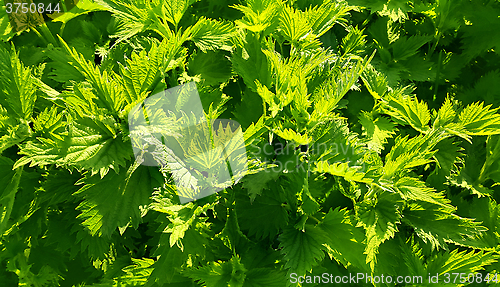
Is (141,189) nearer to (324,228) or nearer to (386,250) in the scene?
(324,228)

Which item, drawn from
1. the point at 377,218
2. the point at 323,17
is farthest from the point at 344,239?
the point at 323,17

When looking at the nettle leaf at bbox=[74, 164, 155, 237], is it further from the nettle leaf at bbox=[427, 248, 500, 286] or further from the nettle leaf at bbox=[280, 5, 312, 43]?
the nettle leaf at bbox=[427, 248, 500, 286]

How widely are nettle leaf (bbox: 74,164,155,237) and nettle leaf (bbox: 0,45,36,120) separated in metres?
0.22

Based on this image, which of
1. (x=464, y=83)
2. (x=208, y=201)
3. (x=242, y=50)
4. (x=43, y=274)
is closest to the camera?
(x=208, y=201)

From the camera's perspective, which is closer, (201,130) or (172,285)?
(201,130)

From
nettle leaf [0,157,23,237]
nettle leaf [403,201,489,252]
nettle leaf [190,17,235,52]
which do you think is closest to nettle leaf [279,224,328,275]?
nettle leaf [403,201,489,252]

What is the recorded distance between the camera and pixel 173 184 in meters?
0.69

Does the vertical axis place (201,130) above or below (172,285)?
above

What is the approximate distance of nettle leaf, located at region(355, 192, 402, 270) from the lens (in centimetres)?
68

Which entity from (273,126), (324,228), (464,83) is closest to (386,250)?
(324,228)

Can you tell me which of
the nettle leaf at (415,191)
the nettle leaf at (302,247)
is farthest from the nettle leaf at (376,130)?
the nettle leaf at (302,247)

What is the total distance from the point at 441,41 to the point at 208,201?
1083mm

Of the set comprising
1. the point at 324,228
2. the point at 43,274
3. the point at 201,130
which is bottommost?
the point at 43,274

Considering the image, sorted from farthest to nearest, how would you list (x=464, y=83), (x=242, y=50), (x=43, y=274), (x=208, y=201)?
(x=464, y=83) < (x=43, y=274) < (x=242, y=50) < (x=208, y=201)
